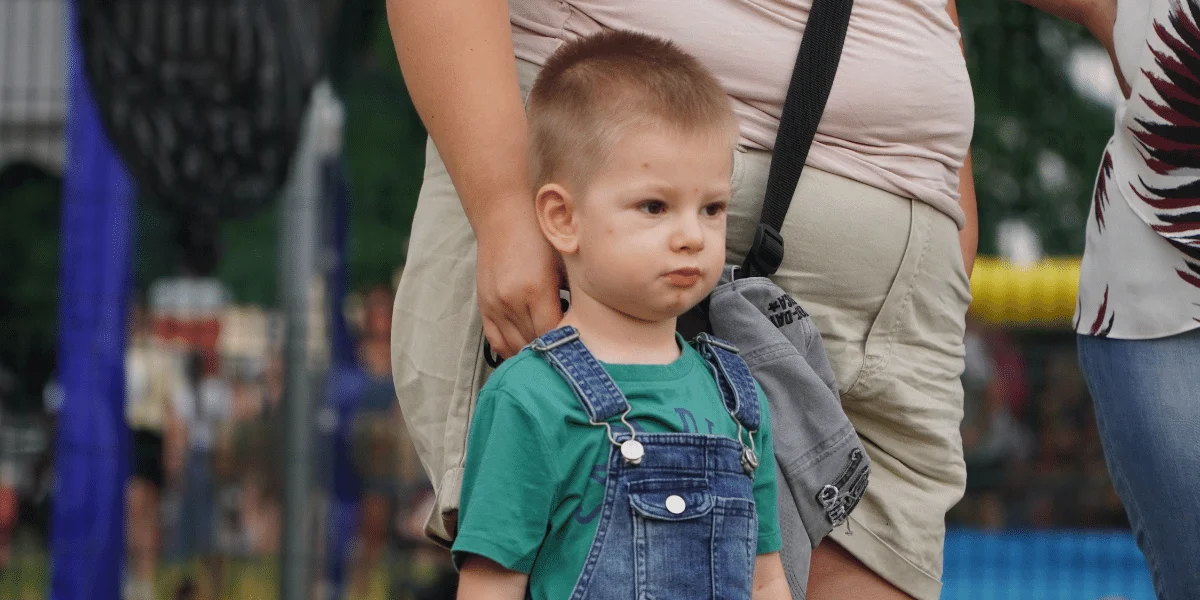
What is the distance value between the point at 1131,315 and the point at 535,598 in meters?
A: 1.19

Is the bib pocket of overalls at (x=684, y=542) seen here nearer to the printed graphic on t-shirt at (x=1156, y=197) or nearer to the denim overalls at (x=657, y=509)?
the denim overalls at (x=657, y=509)

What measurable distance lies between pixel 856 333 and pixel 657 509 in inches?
18.2

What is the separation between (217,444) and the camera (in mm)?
6609

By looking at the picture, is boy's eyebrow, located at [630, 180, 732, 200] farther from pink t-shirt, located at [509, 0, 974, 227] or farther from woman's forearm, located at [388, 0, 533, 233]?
pink t-shirt, located at [509, 0, 974, 227]

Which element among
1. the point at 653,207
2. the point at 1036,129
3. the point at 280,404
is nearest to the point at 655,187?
the point at 653,207

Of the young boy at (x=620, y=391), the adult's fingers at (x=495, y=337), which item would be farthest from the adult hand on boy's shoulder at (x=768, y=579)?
the adult's fingers at (x=495, y=337)

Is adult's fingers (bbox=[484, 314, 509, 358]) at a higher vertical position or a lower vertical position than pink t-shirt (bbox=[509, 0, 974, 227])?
lower

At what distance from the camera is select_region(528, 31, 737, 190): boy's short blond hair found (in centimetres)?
163

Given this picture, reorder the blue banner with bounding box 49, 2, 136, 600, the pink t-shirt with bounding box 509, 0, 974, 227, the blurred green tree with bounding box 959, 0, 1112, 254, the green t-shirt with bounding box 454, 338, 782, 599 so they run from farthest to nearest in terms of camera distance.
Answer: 1. the blurred green tree with bounding box 959, 0, 1112, 254
2. the blue banner with bounding box 49, 2, 136, 600
3. the pink t-shirt with bounding box 509, 0, 974, 227
4. the green t-shirt with bounding box 454, 338, 782, 599

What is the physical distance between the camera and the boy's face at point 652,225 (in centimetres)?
161

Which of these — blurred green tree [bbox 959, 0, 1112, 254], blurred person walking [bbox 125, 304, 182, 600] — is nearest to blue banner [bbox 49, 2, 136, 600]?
blurred person walking [bbox 125, 304, 182, 600]

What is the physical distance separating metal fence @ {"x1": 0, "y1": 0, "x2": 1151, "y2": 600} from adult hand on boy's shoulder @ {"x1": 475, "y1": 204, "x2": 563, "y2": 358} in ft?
13.3

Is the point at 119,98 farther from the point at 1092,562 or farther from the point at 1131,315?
the point at 1092,562

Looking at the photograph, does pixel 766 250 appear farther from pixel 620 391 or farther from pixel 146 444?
pixel 146 444
